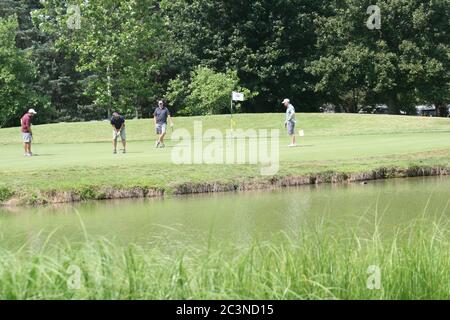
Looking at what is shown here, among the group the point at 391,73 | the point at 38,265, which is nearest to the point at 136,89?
the point at 391,73

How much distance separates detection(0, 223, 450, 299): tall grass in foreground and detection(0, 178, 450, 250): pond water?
7.88 feet

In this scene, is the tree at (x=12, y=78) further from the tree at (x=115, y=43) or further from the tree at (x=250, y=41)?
the tree at (x=250, y=41)

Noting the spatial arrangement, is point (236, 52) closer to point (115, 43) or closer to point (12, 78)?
point (115, 43)

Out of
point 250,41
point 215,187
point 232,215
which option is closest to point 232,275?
point 232,215

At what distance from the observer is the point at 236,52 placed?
59.1 m

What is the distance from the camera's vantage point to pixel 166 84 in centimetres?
6612

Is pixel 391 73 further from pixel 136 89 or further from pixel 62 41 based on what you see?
pixel 62 41

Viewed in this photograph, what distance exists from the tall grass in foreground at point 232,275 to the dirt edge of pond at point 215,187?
32.2 feet

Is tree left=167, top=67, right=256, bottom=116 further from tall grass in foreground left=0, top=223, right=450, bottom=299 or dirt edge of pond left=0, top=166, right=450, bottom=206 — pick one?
tall grass in foreground left=0, top=223, right=450, bottom=299

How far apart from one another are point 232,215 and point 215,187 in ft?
15.7

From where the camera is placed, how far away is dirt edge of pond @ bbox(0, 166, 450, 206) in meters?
16.9

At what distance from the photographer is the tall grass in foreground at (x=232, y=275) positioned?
6.12m

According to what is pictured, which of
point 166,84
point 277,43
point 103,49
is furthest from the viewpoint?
point 166,84
